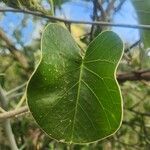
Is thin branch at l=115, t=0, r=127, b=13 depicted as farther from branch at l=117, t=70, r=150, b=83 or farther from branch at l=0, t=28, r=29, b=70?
branch at l=0, t=28, r=29, b=70

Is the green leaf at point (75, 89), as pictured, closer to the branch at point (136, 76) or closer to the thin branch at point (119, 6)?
the branch at point (136, 76)

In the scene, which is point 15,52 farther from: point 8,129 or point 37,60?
point 8,129

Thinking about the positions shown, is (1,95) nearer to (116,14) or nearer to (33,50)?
(116,14)

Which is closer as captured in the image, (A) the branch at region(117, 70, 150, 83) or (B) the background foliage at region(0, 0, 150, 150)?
(A) the branch at region(117, 70, 150, 83)

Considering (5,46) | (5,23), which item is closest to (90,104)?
(5,46)

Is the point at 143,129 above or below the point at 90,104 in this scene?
below

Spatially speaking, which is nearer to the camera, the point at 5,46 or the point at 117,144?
the point at 5,46

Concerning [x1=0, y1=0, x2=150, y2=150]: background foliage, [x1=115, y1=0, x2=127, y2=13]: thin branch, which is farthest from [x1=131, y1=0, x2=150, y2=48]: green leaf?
[x1=115, y1=0, x2=127, y2=13]: thin branch
